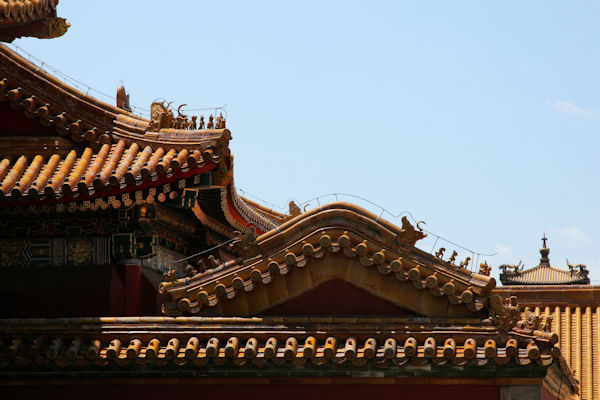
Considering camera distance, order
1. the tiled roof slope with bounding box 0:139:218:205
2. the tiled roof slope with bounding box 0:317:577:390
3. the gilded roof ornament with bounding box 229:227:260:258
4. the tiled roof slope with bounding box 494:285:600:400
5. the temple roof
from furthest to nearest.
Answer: the temple roof
the tiled roof slope with bounding box 494:285:600:400
the tiled roof slope with bounding box 0:139:218:205
the gilded roof ornament with bounding box 229:227:260:258
the tiled roof slope with bounding box 0:317:577:390

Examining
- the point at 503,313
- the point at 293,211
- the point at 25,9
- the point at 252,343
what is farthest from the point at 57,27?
the point at 503,313

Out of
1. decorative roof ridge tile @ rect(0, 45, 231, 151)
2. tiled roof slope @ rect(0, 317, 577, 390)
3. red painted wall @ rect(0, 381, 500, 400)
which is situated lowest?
red painted wall @ rect(0, 381, 500, 400)

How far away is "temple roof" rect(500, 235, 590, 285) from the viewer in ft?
106

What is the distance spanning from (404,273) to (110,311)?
5.08 meters

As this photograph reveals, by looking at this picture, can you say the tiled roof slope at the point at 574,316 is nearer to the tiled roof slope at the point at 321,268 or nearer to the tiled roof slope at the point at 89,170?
the tiled roof slope at the point at 89,170

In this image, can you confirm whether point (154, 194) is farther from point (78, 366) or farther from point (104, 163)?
point (78, 366)

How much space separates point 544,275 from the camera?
109 ft

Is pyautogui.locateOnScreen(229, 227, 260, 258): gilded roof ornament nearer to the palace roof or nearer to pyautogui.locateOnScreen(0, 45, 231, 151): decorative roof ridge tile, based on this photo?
the palace roof

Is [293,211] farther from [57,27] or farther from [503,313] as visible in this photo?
[57,27]

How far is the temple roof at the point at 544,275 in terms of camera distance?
32375 mm

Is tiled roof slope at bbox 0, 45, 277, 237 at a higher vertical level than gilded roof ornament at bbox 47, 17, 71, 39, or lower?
lower

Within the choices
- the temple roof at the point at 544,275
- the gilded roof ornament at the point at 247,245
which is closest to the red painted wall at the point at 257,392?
the gilded roof ornament at the point at 247,245

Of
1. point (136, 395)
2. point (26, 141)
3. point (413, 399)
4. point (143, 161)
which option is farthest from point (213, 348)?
point (26, 141)

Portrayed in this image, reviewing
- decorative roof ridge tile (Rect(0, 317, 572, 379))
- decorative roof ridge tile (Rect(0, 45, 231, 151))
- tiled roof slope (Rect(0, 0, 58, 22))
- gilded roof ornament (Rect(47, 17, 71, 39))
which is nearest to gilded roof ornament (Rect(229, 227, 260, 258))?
decorative roof ridge tile (Rect(0, 317, 572, 379))
